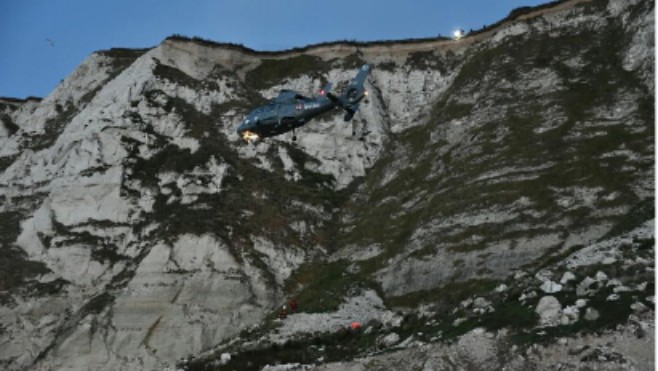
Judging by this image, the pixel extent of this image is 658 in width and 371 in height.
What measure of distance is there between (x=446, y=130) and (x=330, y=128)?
557 inches

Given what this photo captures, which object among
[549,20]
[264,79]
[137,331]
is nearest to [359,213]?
[137,331]

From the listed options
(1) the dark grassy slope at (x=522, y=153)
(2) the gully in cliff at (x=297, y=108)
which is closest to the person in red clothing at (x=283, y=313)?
(1) the dark grassy slope at (x=522, y=153)

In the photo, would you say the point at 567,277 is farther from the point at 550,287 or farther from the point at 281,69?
the point at 281,69

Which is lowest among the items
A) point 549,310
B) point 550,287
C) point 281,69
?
point 549,310

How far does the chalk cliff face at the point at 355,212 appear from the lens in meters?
30.7

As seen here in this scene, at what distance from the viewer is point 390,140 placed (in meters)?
79.5

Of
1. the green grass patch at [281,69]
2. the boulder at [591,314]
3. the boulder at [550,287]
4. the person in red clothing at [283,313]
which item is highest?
the green grass patch at [281,69]

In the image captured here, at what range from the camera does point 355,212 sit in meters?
65.9

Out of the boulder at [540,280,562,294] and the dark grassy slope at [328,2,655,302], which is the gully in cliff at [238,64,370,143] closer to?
the dark grassy slope at [328,2,655,302]

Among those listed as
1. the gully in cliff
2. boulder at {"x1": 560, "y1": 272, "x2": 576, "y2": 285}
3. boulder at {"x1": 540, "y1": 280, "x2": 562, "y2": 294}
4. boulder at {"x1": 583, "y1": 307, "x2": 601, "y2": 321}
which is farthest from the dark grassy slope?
boulder at {"x1": 583, "y1": 307, "x2": 601, "y2": 321}

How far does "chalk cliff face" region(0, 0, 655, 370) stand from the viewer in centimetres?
3072

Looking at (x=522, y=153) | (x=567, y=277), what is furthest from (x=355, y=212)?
(x=567, y=277)

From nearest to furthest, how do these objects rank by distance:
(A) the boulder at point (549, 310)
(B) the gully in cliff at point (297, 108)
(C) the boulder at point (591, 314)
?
(C) the boulder at point (591, 314) < (A) the boulder at point (549, 310) < (B) the gully in cliff at point (297, 108)

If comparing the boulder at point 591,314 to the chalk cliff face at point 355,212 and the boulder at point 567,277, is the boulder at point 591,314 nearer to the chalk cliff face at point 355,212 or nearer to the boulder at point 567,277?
the chalk cliff face at point 355,212
